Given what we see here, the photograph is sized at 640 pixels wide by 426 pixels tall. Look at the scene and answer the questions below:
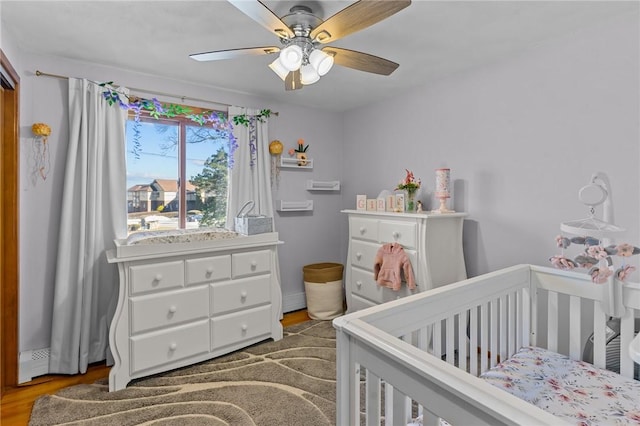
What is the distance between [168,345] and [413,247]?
1.98 m

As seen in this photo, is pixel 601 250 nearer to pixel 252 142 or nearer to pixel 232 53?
pixel 232 53

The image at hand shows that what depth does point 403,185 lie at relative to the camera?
9.64ft

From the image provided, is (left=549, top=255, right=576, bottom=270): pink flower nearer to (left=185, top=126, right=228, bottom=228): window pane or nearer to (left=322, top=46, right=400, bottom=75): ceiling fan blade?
(left=322, top=46, right=400, bottom=75): ceiling fan blade

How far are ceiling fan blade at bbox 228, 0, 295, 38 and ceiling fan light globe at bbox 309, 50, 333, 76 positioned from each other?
155 mm

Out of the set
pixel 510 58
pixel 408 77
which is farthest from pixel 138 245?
pixel 510 58

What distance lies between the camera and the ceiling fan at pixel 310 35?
139 centimetres

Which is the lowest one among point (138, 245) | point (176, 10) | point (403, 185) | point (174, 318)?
point (174, 318)

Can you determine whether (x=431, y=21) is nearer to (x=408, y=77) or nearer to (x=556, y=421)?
(x=408, y=77)

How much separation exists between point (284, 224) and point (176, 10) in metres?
2.27

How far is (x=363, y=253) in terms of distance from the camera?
10.2 feet

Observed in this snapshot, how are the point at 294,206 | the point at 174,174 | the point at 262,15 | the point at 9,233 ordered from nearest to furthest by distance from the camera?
the point at 262,15
the point at 9,233
the point at 174,174
the point at 294,206

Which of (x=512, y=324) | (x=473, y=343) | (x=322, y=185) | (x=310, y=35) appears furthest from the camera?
(x=322, y=185)

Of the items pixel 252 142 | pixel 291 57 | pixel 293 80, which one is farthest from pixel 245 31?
pixel 252 142

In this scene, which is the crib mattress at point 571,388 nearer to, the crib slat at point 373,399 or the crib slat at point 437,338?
the crib slat at point 437,338
